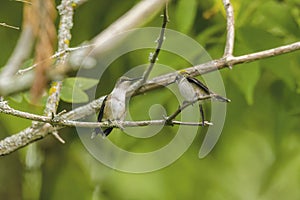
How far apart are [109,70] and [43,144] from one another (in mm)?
302

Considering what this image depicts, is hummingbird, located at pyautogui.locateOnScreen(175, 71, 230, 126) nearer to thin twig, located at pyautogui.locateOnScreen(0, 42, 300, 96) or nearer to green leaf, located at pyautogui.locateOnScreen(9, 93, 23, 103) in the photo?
thin twig, located at pyautogui.locateOnScreen(0, 42, 300, 96)

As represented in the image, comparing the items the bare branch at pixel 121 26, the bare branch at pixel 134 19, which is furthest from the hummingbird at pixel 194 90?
the bare branch at pixel 134 19

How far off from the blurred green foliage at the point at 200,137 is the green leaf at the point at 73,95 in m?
0.24

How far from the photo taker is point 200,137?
5.38 ft

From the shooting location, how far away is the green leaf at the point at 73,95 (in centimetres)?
112

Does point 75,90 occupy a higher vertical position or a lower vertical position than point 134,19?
lower

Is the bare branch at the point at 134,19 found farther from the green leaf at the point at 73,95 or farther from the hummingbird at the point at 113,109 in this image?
the hummingbird at the point at 113,109

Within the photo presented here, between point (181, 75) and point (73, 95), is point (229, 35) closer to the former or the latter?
point (181, 75)

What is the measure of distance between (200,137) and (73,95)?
1.96ft

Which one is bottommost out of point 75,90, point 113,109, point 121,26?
point 113,109

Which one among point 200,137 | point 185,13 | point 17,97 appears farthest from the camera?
point 200,137

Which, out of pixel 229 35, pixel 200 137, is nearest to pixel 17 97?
pixel 229 35

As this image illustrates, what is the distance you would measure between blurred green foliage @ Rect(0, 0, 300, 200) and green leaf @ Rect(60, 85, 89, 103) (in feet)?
0.78

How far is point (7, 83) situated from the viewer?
894 millimetres
